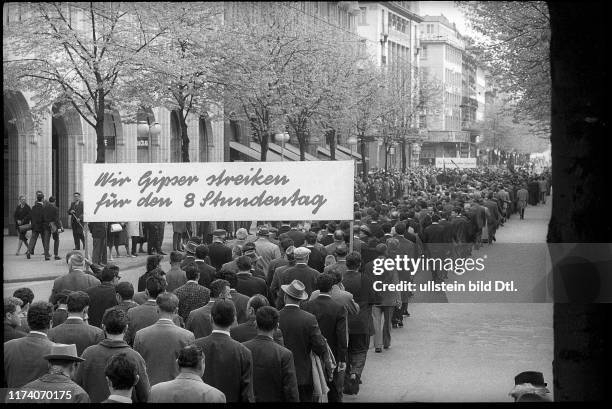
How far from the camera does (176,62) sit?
29.4 metres

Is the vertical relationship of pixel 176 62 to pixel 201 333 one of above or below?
above

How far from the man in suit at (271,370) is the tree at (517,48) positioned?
14.6 meters

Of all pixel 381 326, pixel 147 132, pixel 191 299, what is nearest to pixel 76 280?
pixel 191 299

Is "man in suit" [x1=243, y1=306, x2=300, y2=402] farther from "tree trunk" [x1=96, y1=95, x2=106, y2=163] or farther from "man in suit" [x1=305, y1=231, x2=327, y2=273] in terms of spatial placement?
"tree trunk" [x1=96, y1=95, x2=106, y2=163]

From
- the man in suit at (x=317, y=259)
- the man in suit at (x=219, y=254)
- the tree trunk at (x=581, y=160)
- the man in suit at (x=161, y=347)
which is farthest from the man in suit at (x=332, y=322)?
the tree trunk at (x=581, y=160)

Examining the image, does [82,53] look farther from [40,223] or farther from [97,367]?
[97,367]

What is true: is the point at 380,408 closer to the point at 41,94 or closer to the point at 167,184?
the point at 167,184

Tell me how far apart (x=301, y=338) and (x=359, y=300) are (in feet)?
10.3

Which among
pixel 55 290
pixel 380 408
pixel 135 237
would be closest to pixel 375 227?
pixel 55 290

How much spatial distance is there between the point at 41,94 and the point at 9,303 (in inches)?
788

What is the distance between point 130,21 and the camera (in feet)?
99.7

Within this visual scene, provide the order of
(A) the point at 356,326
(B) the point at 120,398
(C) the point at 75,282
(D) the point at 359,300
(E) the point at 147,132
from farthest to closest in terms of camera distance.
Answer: (E) the point at 147,132 < (D) the point at 359,300 < (A) the point at 356,326 < (C) the point at 75,282 < (B) the point at 120,398

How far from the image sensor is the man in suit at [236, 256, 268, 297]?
40.0 feet

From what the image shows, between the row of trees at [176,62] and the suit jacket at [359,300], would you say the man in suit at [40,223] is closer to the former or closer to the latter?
the row of trees at [176,62]
